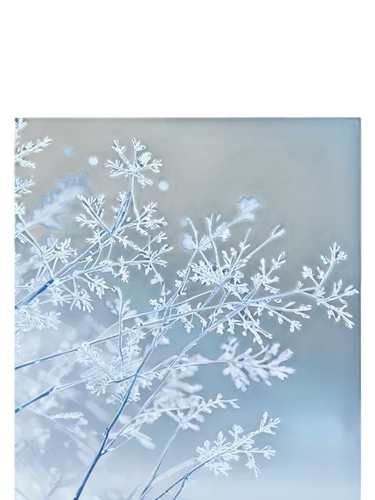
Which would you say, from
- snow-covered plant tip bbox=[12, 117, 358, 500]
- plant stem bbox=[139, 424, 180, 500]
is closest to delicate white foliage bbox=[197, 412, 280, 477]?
snow-covered plant tip bbox=[12, 117, 358, 500]

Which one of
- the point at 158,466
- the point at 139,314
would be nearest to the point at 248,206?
the point at 139,314

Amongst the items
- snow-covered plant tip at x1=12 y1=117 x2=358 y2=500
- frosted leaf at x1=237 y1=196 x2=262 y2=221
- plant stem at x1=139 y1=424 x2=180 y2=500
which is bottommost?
plant stem at x1=139 y1=424 x2=180 y2=500

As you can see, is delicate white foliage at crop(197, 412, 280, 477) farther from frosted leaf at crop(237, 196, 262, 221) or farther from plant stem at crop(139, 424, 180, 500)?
frosted leaf at crop(237, 196, 262, 221)

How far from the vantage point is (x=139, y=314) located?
219 centimetres

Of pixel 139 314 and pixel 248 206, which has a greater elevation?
pixel 248 206

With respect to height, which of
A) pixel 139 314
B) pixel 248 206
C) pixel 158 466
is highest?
pixel 248 206

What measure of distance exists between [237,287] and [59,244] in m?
0.86

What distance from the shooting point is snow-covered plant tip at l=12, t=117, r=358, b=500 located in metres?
2.16

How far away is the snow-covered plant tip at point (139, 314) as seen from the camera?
7.09ft

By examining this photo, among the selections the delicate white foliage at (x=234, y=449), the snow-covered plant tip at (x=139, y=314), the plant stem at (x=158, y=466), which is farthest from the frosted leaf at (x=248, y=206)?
the plant stem at (x=158, y=466)

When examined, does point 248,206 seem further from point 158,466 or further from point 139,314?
point 158,466

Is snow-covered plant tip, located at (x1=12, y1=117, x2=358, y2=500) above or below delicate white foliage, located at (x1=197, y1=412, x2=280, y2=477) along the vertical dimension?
above

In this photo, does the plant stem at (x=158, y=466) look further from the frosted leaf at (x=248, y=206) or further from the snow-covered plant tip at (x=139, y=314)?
the frosted leaf at (x=248, y=206)
